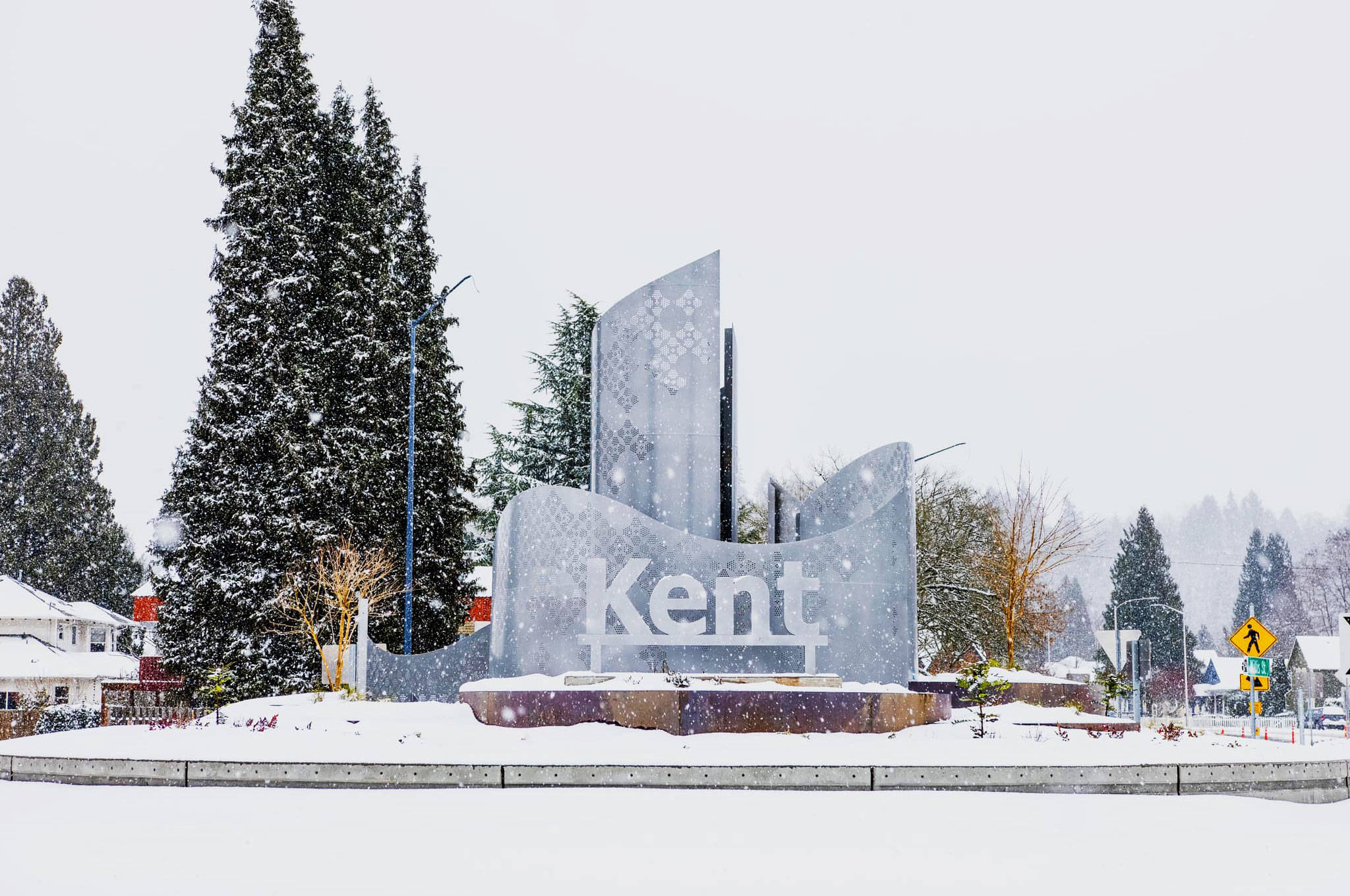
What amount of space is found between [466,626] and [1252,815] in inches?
1564

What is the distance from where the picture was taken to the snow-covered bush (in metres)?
35.1

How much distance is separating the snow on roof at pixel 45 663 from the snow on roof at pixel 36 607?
3.93 feet

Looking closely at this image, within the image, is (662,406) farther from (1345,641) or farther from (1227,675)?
(1227,675)

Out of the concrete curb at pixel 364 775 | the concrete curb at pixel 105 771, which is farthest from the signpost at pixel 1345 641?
the concrete curb at pixel 105 771

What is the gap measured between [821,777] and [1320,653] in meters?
73.0

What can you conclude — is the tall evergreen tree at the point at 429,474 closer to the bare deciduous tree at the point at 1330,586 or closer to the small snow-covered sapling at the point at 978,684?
the small snow-covered sapling at the point at 978,684

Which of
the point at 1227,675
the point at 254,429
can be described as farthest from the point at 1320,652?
the point at 254,429

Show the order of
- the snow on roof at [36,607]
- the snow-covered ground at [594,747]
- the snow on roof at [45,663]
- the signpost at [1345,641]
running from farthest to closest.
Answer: the snow on roof at [36,607] < the snow on roof at [45,663] < the signpost at [1345,641] < the snow-covered ground at [594,747]

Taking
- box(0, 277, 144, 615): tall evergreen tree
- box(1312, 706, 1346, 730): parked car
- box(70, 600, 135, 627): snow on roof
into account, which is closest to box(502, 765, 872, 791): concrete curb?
box(1312, 706, 1346, 730): parked car

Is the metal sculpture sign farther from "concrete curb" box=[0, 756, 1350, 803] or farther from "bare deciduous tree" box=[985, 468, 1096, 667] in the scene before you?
"bare deciduous tree" box=[985, 468, 1096, 667]

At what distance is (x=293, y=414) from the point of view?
37375 mm

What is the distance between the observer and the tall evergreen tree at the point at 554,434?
161ft

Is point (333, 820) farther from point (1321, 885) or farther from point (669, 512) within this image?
point (669, 512)

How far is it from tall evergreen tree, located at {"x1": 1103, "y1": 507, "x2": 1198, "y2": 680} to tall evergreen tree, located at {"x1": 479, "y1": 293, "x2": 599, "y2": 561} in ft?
155
